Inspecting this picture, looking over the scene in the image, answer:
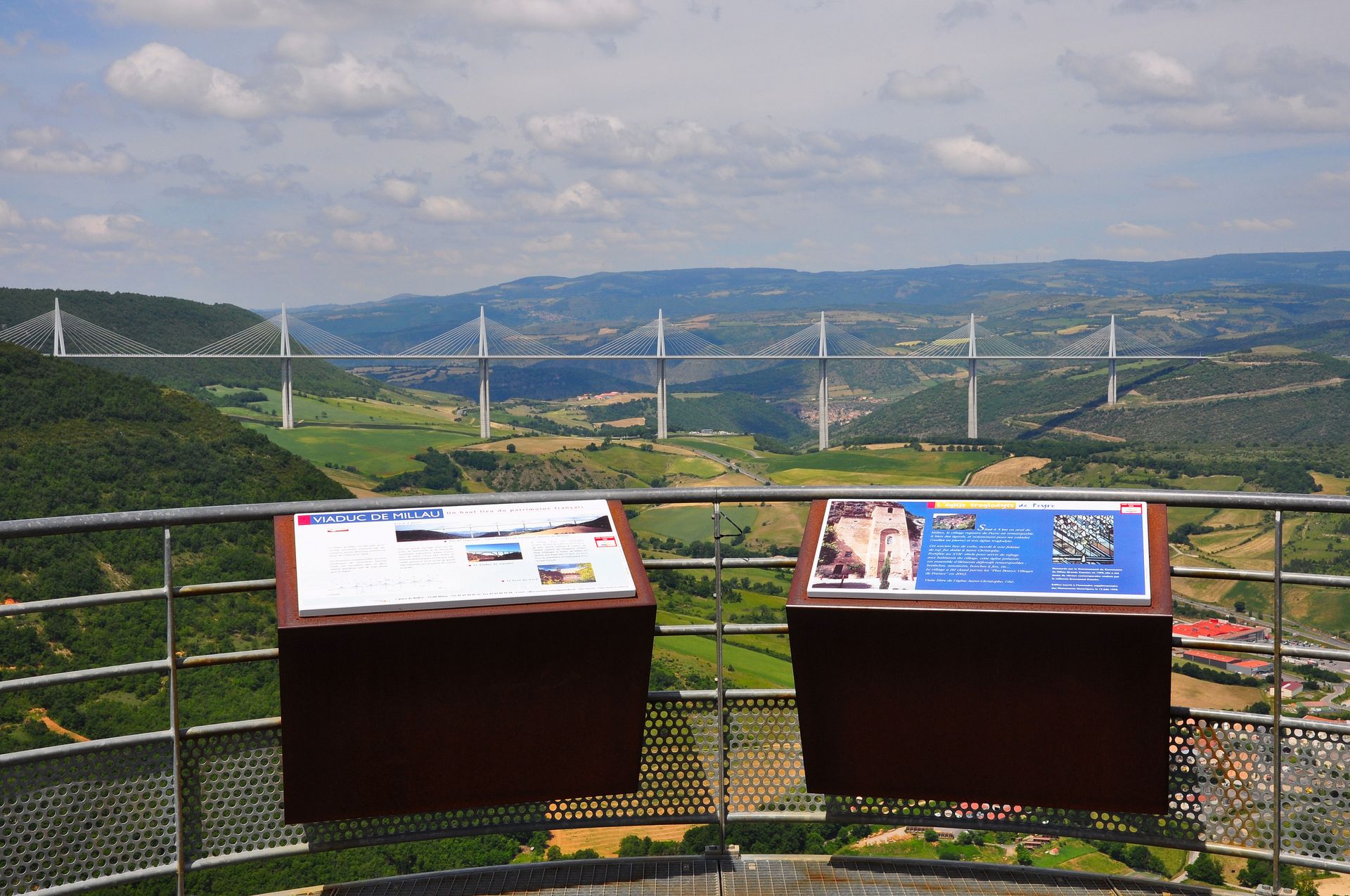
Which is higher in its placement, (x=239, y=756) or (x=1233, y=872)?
(x=239, y=756)

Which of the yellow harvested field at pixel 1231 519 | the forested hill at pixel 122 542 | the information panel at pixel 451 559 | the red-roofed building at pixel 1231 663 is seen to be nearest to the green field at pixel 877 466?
the yellow harvested field at pixel 1231 519

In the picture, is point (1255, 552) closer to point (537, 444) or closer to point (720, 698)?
point (537, 444)

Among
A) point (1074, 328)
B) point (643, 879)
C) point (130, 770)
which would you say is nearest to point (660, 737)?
point (643, 879)

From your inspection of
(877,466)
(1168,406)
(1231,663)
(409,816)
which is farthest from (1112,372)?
(409,816)

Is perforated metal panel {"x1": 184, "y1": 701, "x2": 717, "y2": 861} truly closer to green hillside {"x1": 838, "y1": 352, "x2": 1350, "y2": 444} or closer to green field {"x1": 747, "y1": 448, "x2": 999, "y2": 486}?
green field {"x1": 747, "y1": 448, "x2": 999, "y2": 486}

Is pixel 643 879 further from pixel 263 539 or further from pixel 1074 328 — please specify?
pixel 1074 328

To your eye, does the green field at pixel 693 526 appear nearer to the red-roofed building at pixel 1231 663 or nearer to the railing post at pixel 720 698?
the red-roofed building at pixel 1231 663
